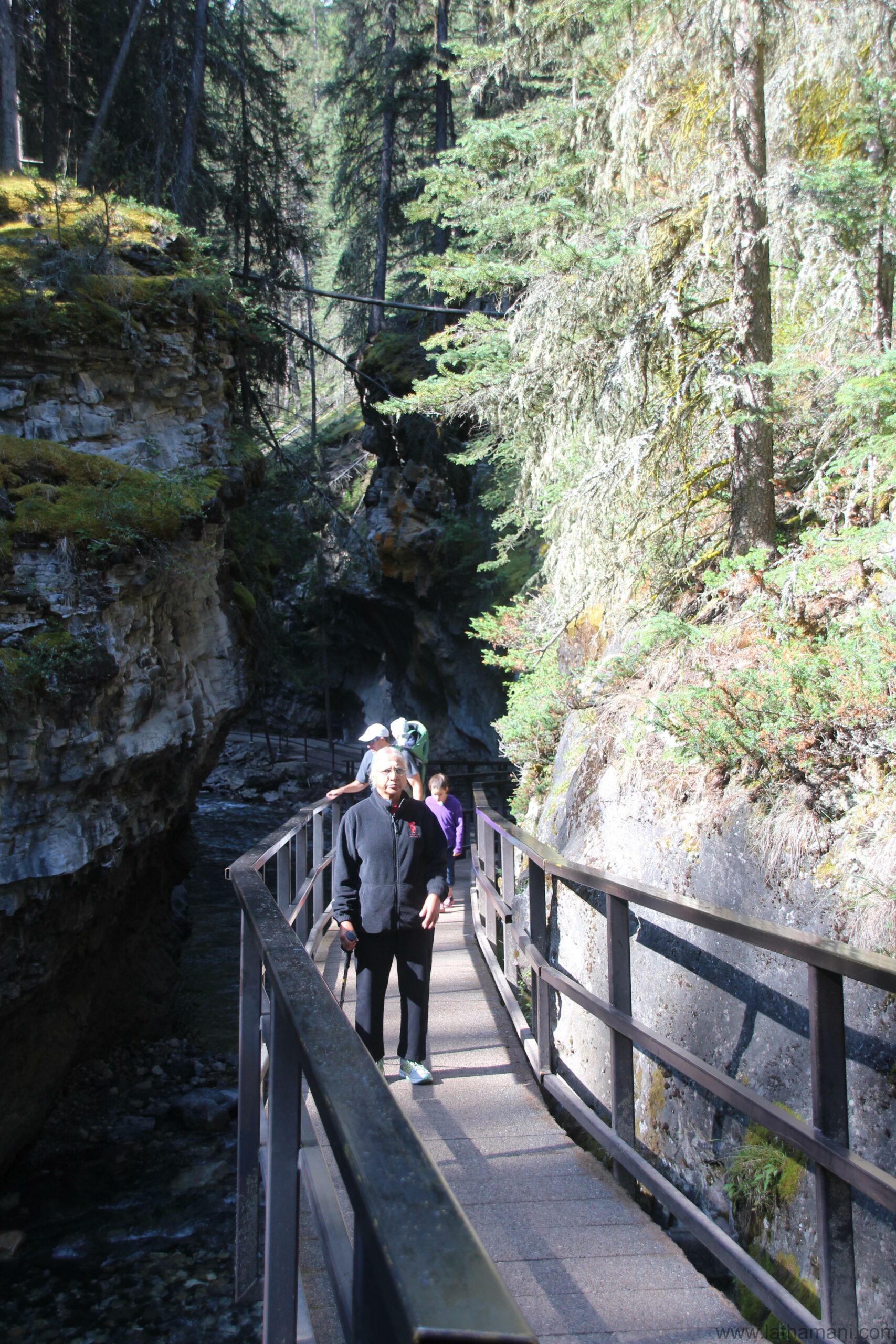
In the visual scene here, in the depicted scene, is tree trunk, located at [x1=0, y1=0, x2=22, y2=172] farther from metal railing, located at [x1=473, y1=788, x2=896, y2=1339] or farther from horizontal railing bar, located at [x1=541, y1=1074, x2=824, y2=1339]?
horizontal railing bar, located at [x1=541, y1=1074, x2=824, y2=1339]

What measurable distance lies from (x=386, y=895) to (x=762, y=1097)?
2272 mm

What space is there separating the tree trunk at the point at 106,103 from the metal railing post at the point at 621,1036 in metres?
15.7

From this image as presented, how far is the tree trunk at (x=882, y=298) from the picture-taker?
6.22 metres

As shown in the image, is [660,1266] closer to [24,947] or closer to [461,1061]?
[461,1061]

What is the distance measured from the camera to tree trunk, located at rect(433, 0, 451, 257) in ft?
76.1

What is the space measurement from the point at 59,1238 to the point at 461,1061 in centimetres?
565

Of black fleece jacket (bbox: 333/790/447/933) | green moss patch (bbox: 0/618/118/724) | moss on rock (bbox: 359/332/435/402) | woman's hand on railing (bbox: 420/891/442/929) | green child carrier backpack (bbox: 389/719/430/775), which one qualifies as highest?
moss on rock (bbox: 359/332/435/402)

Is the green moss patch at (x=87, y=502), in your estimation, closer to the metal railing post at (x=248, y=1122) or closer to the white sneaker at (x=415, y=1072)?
the white sneaker at (x=415, y=1072)

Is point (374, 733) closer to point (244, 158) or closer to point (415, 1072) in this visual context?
point (415, 1072)

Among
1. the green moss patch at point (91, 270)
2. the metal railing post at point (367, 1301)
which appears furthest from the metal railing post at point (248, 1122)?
the green moss patch at point (91, 270)

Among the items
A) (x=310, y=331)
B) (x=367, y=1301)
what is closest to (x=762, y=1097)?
(x=367, y=1301)

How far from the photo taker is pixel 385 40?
25297mm

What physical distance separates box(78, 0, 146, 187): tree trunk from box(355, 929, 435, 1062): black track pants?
48.7 feet

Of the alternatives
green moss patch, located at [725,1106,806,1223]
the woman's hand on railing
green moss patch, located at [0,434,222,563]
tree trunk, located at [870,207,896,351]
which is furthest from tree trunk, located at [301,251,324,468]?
green moss patch, located at [725,1106,806,1223]
